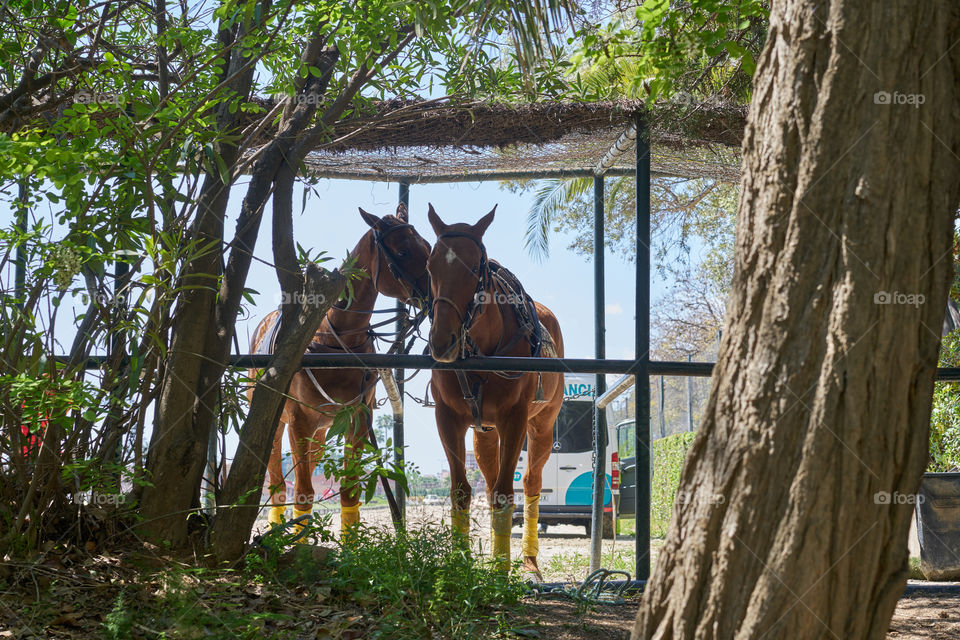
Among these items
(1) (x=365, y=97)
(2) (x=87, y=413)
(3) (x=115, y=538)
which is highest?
(1) (x=365, y=97)

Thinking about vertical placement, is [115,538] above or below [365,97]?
below

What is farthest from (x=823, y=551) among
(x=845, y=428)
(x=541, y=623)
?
(x=541, y=623)

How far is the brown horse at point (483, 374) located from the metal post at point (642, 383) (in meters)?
0.84

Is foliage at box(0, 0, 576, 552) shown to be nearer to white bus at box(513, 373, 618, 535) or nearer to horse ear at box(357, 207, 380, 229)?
horse ear at box(357, 207, 380, 229)

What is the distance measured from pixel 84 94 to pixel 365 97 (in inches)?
55.9

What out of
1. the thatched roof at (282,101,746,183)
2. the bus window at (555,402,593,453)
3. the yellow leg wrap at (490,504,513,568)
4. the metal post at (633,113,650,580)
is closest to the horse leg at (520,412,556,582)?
the yellow leg wrap at (490,504,513,568)

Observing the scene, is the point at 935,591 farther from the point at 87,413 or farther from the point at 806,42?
the point at 87,413

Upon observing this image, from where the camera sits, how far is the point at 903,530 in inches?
70.3

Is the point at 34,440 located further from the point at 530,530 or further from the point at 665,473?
the point at 665,473

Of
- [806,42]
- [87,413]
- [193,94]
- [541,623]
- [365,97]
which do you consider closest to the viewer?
[806,42]

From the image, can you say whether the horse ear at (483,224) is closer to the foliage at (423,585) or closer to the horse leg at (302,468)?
the horse leg at (302,468)

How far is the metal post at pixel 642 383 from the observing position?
14.6ft

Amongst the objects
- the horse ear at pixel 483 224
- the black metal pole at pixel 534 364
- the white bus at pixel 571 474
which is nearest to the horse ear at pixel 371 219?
the horse ear at pixel 483 224

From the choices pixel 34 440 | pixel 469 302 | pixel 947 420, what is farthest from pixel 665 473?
pixel 34 440
